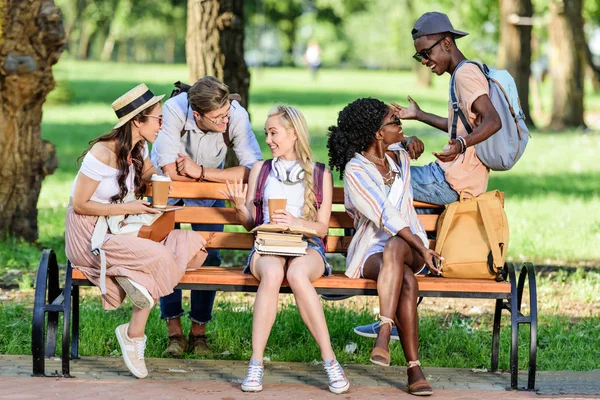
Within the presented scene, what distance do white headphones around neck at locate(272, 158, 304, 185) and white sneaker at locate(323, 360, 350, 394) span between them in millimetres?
1003

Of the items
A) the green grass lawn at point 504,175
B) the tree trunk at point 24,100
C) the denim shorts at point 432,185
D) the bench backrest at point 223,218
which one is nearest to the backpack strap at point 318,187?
Answer: the bench backrest at point 223,218

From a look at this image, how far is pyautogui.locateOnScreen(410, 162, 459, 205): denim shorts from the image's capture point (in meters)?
5.96

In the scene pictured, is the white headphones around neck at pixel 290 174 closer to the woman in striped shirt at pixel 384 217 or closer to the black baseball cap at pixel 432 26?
the woman in striped shirt at pixel 384 217

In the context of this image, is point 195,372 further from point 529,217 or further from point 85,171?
point 529,217

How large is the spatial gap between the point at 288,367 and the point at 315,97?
29.2 metres

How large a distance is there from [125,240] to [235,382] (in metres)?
0.90

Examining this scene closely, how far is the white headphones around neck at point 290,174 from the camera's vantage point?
571cm

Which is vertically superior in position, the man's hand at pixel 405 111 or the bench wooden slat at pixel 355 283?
the man's hand at pixel 405 111

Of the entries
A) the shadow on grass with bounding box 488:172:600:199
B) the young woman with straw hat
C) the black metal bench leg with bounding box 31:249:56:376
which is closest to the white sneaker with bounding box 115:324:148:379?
the young woman with straw hat

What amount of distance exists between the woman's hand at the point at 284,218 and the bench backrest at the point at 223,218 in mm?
574

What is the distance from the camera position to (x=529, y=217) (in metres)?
11.9

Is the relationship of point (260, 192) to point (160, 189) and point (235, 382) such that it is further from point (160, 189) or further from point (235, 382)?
point (235, 382)

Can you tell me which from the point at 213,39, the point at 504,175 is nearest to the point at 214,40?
the point at 213,39

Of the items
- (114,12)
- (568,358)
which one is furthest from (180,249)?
(114,12)
